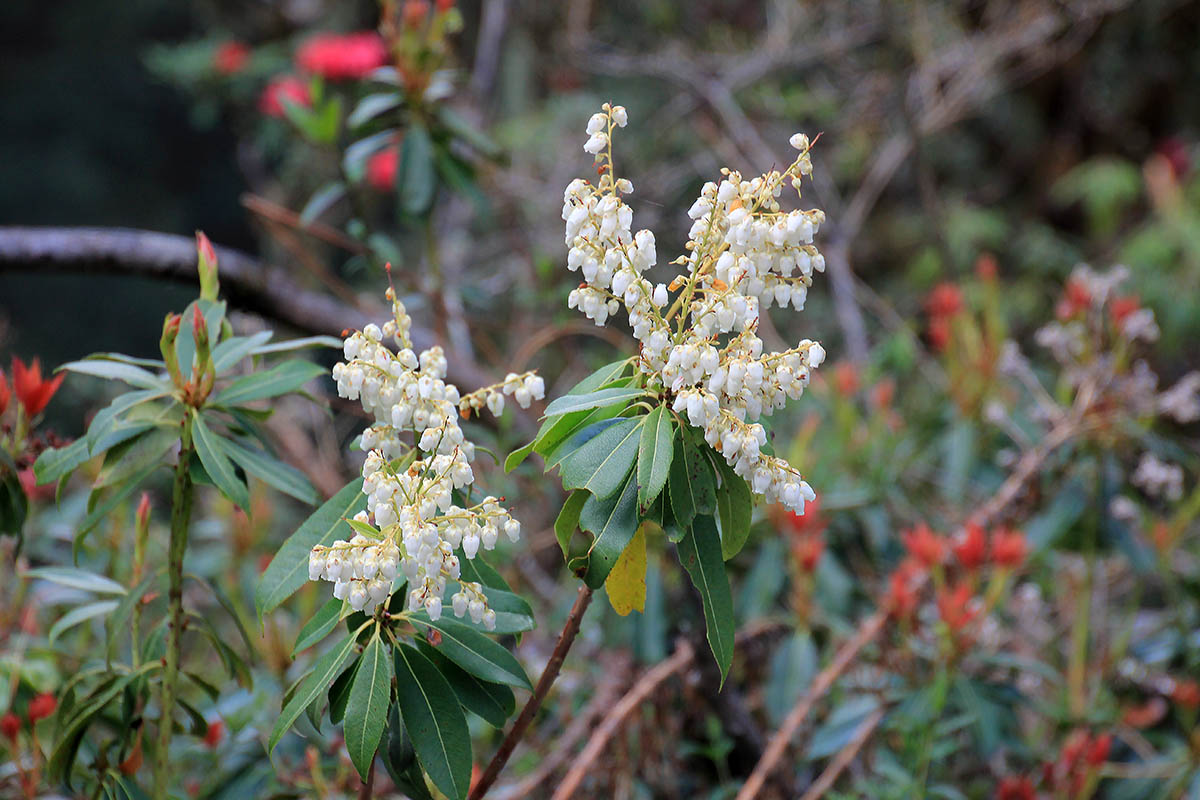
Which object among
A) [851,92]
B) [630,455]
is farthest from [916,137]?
[630,455]

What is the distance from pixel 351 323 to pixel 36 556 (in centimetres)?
86

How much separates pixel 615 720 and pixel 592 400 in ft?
1.96

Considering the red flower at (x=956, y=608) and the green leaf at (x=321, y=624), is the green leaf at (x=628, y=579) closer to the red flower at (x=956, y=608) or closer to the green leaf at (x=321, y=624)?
the green leaf at (x=321, y=624)

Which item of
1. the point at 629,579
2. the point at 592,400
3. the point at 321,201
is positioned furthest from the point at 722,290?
the point at 321,201

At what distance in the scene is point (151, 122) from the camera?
4.68 meters

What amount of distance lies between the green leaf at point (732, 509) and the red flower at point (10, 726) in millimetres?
879

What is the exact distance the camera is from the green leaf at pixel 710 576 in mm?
705

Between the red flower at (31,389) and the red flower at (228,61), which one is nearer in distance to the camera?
the red flower at (31,389)

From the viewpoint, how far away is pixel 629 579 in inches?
29.0

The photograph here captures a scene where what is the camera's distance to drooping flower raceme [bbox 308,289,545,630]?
2.08ft

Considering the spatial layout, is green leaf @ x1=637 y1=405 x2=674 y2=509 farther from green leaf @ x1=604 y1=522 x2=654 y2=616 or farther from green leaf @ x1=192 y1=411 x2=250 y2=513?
green leaf @ x1=192 y1=411 x2=250 y2=513

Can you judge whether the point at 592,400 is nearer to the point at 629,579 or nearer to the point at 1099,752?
the point at 629,579

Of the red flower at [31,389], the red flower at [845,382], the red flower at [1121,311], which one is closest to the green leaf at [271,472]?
the red flower at [31,389]

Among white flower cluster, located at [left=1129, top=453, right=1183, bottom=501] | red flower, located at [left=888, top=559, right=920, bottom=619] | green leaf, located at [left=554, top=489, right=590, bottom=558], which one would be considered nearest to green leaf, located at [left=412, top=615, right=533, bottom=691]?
green leaf, located at [left=554, top=489, right=590, bottom=558]
